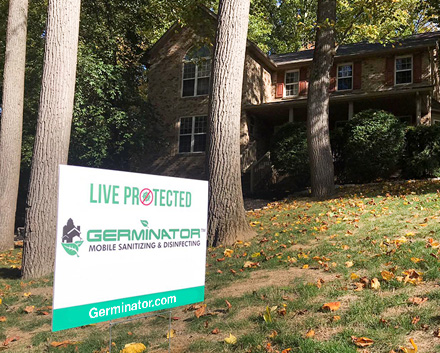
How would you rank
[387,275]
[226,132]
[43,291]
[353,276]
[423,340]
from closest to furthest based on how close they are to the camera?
[423,340] < [387,275] < [353,276] < [43,291] < [226,132]

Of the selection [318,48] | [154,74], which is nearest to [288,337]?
[318,48]

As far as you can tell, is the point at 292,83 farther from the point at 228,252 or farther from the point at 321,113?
the point at 228,252

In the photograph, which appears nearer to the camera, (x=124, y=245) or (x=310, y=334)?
(x=124, y=245)

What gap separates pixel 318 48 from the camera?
13.7 meters

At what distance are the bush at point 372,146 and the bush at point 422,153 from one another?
14.9 inches

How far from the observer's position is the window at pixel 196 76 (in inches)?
890

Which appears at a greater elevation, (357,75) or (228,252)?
(357,75)

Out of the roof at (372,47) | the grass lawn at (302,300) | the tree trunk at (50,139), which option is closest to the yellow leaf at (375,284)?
the grass lawn at (302,300)

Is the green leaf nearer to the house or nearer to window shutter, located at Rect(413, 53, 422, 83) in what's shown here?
the house

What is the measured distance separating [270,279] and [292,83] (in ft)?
66.3

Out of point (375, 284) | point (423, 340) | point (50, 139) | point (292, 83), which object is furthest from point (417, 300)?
point (292, 83)

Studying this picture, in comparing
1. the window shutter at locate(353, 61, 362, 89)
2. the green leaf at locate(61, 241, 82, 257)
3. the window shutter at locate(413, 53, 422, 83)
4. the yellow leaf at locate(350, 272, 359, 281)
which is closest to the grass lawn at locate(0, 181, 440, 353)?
the yellow leaf at locate(350, 272, 359, 281)

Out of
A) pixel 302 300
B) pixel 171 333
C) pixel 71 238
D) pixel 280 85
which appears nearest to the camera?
pixel 71 238

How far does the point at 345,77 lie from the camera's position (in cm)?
2262
